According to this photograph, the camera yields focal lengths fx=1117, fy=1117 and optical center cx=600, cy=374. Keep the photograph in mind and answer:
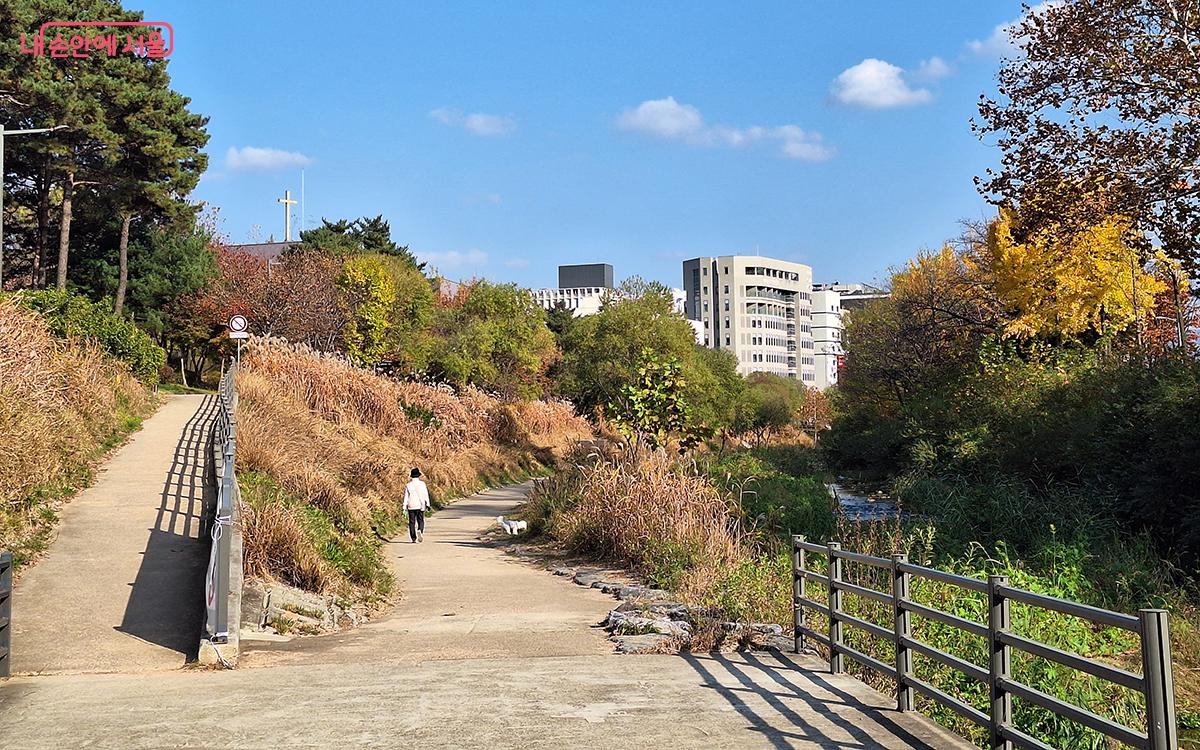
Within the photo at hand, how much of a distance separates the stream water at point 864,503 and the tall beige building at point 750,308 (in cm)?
13743

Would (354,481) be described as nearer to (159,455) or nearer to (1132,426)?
(159,455)

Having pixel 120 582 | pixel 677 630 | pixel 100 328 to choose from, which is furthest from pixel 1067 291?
pixel 100 328

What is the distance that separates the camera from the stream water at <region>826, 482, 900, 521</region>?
22094 millimetres

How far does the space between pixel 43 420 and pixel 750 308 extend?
15881 cm

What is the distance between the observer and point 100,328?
111 feet

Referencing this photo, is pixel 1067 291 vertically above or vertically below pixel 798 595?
above

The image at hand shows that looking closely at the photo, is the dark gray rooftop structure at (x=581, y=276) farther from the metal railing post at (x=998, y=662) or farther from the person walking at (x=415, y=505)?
the metal railing post at (x=998, y=662)

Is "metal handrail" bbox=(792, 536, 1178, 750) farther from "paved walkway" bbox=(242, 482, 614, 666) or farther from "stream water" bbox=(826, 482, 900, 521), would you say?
"stream water" bbox=(826, 482, 900, 521)

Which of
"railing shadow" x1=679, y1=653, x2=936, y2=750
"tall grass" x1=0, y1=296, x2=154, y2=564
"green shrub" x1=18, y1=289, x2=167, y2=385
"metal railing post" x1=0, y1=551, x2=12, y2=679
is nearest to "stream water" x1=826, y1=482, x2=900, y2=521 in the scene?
"railing shadow" x1=679, y1=653, x2=936, y2=750

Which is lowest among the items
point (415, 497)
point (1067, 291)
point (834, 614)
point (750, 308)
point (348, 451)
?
point (834, 614)

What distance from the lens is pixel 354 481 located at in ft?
80.4

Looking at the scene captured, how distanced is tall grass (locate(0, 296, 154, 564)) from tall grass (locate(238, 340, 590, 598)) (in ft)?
8.99

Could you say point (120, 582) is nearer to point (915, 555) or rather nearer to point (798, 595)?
point (798, 595)

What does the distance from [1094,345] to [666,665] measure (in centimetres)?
2779
